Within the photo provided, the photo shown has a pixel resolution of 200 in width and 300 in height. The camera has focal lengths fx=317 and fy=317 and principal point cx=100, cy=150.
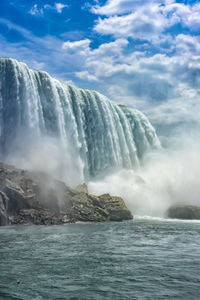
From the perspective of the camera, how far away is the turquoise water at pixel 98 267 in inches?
298

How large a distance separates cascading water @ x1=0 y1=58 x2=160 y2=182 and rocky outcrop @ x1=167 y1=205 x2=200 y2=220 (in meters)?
9.93

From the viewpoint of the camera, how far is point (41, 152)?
3041 cm

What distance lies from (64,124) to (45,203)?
13.0 meters

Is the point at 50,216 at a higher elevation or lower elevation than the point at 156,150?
lower

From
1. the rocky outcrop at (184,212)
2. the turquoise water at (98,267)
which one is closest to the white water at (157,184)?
the rocky outcrop at (184,212)

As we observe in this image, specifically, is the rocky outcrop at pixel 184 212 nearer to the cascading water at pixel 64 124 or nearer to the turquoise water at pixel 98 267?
the cascading water at pixel 64 124

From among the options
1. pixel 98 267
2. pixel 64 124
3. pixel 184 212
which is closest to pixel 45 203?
pixel 64 124

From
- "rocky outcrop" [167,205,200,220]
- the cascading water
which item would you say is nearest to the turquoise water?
"rocky outcrop" [167,205,200,220]

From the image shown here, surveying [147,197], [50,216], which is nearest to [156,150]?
[147,197]

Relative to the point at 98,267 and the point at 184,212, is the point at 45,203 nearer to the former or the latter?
the point at 98,267

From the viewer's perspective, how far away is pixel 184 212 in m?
30.9

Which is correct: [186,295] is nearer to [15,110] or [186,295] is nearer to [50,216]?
[50,216]

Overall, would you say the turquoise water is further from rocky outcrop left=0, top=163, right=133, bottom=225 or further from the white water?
the white water

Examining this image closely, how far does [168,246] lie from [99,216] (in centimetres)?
1179
